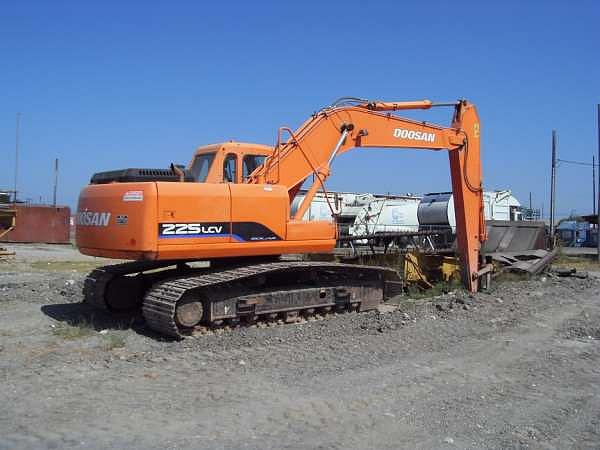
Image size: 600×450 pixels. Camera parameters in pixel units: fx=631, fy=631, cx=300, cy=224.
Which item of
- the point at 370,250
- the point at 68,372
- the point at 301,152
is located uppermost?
the point at 301,152

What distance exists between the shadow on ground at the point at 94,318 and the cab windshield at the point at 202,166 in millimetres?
2325

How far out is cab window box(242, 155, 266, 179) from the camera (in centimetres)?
972

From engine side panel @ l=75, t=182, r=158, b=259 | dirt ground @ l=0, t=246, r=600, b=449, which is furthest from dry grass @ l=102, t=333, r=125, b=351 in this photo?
engine side panel @ l=75, t=182, r=158, b=259

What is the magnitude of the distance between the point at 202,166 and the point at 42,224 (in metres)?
23.9

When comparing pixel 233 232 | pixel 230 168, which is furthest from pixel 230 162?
pixel 233 232

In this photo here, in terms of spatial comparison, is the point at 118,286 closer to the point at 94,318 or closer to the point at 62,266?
the point at 94,318

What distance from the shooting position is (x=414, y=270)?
12.8 m

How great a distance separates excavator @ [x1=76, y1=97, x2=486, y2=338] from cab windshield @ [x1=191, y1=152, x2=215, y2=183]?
0.07 ft

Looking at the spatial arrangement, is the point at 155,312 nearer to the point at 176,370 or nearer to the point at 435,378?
the point at 176,370

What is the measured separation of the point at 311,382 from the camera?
20.4 ft

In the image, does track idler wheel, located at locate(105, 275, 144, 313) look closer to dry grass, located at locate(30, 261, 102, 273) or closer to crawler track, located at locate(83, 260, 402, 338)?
crawler track, located at locate(83, 260, 402, 338)

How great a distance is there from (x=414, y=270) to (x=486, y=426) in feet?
25.6

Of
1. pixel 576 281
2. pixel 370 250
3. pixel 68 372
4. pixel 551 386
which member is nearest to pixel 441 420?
pixel 551 386

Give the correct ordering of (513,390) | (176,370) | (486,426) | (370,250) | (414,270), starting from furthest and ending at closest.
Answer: (370,250), (414,270), (176,370), (513,390), (486,426)
